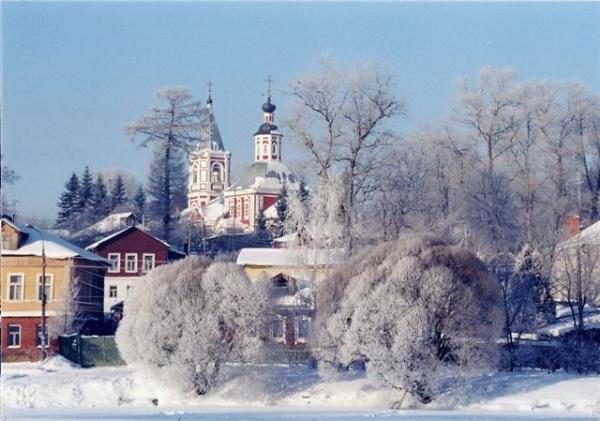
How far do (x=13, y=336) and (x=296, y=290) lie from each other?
10.6 m

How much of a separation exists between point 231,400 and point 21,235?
1415 centimetres

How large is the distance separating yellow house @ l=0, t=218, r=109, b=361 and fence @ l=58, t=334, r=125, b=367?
4.31ft

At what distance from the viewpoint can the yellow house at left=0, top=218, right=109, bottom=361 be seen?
3897cm

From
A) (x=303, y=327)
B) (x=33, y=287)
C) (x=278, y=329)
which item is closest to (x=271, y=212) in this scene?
(x=33, y=287)

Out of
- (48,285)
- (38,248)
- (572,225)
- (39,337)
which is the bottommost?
(39,337)

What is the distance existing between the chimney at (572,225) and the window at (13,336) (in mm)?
23319

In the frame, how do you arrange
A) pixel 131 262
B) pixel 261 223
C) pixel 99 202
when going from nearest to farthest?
1. pixel 131 262
2. pixel 99 202
3. pixel 261 223

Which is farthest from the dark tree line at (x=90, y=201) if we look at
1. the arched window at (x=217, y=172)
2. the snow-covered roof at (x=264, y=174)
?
the arched window at (x=217, y=172)

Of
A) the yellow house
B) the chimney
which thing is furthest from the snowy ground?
the chimney

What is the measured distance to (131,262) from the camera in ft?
169

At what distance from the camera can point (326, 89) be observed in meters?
43.8

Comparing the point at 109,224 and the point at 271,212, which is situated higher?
the point at 271,212

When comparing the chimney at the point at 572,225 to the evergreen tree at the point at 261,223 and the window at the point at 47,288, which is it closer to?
the window at the point at 47,288

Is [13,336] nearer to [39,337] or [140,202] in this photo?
[39,337]
